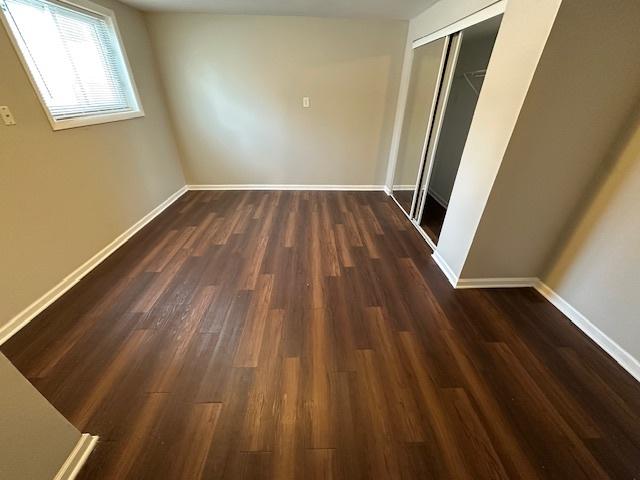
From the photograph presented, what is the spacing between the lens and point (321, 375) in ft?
4.55

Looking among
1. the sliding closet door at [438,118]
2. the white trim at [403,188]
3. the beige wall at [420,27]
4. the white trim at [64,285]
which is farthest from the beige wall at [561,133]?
the white trim at [64,285]

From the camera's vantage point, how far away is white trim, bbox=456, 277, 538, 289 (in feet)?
6.63

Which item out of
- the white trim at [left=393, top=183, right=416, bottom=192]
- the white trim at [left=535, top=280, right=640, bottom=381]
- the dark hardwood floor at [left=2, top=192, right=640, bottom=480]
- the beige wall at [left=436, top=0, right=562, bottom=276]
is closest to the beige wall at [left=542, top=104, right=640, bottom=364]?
the white trim at [left=535, top=280, right=640, bottom=381]

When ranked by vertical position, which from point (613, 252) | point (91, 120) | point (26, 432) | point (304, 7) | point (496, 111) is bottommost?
point (26, 432)

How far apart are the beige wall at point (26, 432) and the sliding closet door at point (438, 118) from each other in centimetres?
297

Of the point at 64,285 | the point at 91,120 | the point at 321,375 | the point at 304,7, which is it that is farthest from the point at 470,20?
the point at 64,285

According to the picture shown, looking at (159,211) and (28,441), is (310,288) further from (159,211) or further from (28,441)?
(159,211)

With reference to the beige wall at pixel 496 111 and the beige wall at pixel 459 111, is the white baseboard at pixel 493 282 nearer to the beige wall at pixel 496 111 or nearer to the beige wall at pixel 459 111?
the beige wall at pixel 496 111

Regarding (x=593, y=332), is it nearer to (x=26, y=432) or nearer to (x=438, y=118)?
(x=438, y=118)

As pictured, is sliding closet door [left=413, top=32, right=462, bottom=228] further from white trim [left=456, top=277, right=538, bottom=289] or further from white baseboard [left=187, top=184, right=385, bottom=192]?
white baseboard [left=187, top=184, right=385, bottom=192]

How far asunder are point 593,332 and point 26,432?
2.80 metres

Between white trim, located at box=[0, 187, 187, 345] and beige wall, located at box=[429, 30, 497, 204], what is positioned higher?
beige wall, located at box=[429, 30, 497, 204]

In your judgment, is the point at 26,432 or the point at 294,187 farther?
the point at 294,187

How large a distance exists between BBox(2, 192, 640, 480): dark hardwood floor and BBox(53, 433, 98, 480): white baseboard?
0.12 ft
